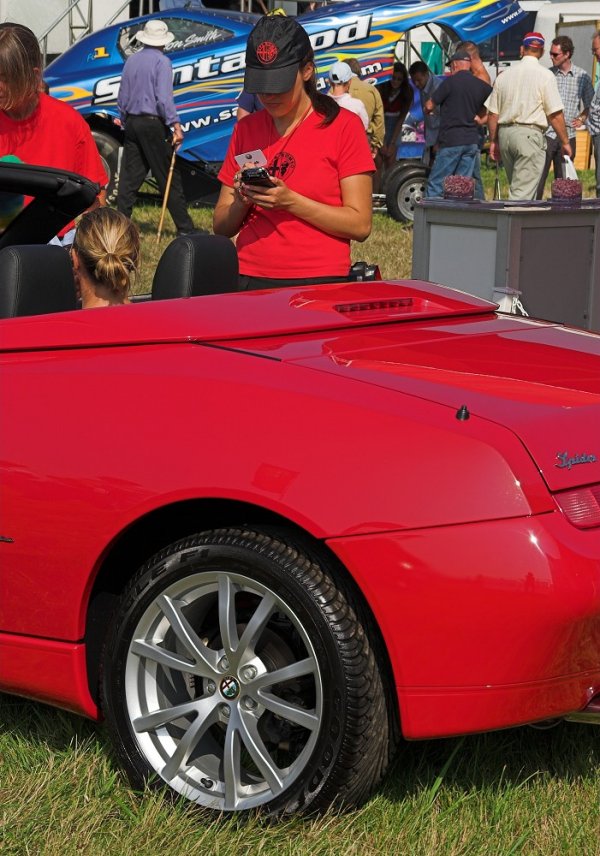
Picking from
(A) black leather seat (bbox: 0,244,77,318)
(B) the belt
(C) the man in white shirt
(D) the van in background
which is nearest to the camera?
(A) black leather seat (bbox: 0,244,77,318)

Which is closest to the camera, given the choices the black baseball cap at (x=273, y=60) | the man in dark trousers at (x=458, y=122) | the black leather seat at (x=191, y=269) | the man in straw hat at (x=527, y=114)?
the black leather seat at (x=191, y=269)

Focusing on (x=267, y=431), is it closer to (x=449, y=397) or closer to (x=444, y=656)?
(x=449, y=397)

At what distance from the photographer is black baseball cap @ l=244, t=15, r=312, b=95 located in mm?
4746

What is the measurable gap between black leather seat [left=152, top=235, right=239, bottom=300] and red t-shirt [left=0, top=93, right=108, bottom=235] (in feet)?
5.81

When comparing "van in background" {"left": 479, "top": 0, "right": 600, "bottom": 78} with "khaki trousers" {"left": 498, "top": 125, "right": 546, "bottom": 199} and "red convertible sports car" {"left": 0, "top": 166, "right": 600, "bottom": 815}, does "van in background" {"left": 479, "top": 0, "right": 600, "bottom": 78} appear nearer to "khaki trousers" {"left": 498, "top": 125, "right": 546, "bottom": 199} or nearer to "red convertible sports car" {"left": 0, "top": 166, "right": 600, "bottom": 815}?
"khaki trousers" {"left": 498, "top": 125, "right": 546, "bottom": 199}

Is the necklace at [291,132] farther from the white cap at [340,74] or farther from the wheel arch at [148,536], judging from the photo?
the white cap at [340,74]

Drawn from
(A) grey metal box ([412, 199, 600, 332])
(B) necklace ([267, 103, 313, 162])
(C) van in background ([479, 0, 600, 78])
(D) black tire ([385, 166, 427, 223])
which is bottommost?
(A) grey metal box ([412, 199, 600, 332])

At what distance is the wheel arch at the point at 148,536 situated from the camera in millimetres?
2945

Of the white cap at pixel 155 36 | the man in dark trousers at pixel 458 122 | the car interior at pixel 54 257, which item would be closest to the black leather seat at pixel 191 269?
the car interior at pixel 54 257

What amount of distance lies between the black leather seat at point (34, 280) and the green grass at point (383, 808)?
1.11m

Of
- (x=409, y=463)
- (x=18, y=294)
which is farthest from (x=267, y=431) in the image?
(x=18, y=294)

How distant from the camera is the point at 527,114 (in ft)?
42.5

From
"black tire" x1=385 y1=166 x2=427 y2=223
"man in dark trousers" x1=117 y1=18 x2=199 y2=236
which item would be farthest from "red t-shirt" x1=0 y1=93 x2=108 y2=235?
"black tire" x1=385 y1=166 x2=427 y2=223

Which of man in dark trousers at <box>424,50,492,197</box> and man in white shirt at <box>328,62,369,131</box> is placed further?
man in white shirt at <box>328,62,369,131</box>
